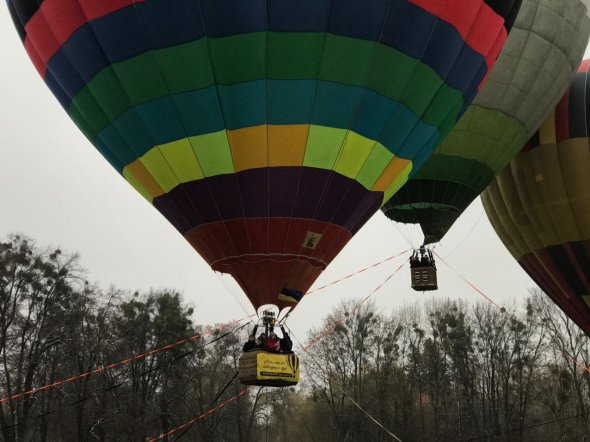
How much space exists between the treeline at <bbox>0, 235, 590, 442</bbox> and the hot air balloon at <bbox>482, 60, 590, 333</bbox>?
10.9 m

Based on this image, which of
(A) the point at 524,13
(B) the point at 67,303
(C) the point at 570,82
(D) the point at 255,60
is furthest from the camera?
(B) the point at 67,303

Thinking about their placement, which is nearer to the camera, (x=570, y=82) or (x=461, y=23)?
(x=461, y=23)

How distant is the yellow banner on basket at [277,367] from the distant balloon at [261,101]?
0.69 meters

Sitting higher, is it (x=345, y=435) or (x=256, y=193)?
(x=256, y=193)

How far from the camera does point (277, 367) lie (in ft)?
25.0

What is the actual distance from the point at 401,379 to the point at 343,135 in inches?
1010

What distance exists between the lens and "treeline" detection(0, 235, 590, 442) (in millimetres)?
21734

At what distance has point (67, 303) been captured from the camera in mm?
22297

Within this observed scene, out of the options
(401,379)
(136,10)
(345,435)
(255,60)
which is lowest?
(345,435)

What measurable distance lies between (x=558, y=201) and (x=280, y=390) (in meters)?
20.9

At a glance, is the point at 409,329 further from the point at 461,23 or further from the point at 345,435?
the point at 461,23

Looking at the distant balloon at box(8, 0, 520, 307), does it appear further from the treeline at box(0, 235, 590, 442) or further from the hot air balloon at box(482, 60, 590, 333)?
the treeline at box(0, 235, 590, 442)

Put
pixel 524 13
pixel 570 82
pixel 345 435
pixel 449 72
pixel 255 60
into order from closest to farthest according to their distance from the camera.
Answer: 1. pixel 255 60
2. pixel 449 72
3. pixel 524 13
4. pixel 570 82
5. pixel 345 435

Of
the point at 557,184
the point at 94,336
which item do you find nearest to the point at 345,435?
the point at 94,336
